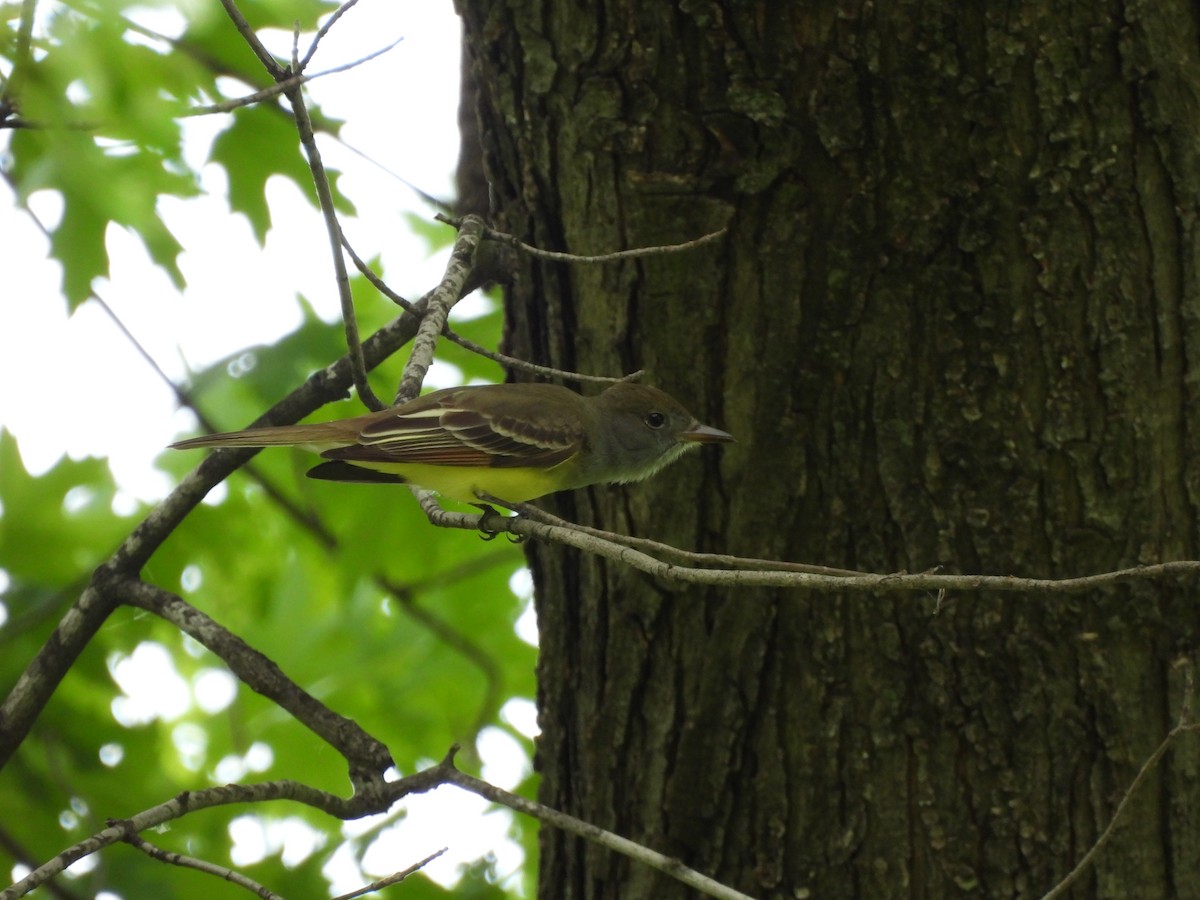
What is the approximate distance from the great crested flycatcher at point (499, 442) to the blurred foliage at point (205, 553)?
118 centimetres

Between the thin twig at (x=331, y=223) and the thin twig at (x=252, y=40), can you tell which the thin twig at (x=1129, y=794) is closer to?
the thin twig at (x=331, y=223)

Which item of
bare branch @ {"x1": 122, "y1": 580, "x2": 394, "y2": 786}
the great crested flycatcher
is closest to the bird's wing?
the great crested flycatcher

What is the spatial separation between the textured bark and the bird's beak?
0.06 metres

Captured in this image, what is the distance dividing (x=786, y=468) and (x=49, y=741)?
126 inches

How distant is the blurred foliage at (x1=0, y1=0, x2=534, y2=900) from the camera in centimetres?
468

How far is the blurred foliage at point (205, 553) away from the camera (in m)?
4.68

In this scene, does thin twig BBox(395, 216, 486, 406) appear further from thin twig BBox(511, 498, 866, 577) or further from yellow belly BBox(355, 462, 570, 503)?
yellow belly BBox(355, 462, 570, 503)

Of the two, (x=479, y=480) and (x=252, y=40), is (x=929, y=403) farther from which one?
(x=252, y=40)

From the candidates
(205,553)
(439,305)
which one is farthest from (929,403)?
(205,553)

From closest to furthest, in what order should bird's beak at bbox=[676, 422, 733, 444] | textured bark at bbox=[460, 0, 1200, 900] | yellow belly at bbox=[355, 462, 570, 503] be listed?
textured bark at bbox=[460, 0, 1200, 900] < bird's beak at bbox=[676, 422, 733, 444] < yellow belly at bbox=[355, 462, 570, 503]

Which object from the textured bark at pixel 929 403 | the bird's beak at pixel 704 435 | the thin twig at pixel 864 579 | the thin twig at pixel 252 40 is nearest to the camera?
the thin twig at pixel 864 579

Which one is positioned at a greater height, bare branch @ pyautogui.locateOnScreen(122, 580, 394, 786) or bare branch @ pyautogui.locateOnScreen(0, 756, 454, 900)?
bare branch @ pyautogui.locateOnScreen(122, 580, 394, 786)

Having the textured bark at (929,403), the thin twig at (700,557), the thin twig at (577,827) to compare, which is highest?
the textured bark at (929,403)

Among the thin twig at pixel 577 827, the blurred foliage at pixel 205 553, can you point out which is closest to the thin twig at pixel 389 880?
the thin twig at pixel 577 827
